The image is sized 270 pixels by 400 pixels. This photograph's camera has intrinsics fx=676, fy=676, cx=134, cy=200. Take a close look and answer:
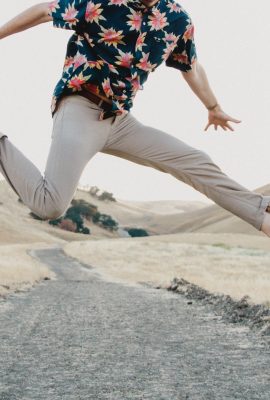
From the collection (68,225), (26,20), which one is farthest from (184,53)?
(68,225)

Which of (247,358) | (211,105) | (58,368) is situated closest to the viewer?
(211,105)

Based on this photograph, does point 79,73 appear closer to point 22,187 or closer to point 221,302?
point 22,187

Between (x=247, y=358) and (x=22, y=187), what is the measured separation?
3878 mm

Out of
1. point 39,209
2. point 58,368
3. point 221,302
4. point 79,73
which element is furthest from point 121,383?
point 221,302

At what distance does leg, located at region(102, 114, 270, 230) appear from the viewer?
432 cm

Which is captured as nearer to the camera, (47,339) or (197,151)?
(197,151)

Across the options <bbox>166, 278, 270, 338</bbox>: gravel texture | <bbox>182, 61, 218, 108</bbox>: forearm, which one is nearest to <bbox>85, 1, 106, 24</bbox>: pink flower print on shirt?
<bbox>182, 61, 218, 108</bbox>: forearm

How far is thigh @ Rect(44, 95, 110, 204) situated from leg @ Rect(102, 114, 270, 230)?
18 centimetres

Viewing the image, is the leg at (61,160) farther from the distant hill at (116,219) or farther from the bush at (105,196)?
the bush at (105,196)

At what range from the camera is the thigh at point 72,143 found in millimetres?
4176

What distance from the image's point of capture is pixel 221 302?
1319 cm

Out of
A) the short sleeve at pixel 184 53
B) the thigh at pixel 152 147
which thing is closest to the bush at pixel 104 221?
the short sleeve at pixel 184 53

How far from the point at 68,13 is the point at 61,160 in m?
0.97

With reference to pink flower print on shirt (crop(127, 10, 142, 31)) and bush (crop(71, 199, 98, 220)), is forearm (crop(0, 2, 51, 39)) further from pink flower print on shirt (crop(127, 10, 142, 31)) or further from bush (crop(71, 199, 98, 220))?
bush (crop(71, 199, 98, 220))
